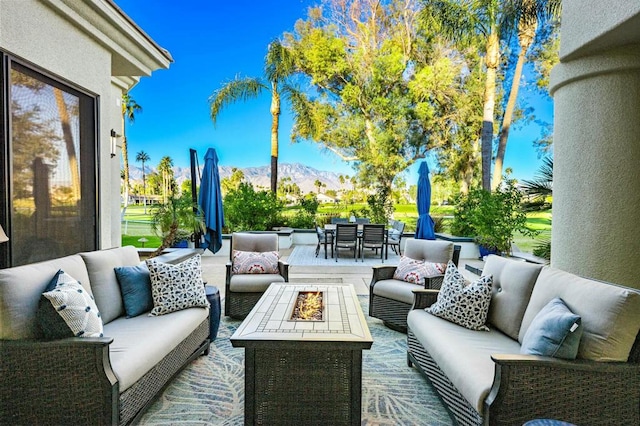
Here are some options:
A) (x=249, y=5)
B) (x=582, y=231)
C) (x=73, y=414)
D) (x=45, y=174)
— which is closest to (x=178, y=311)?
(x=73, y=414)

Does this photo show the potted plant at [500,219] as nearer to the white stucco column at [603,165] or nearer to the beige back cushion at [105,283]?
the white stucco column at [603,165]

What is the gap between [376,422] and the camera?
7.36 feet

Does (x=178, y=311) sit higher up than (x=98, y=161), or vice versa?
(x=98, y=161)

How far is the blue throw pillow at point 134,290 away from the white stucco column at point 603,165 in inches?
160

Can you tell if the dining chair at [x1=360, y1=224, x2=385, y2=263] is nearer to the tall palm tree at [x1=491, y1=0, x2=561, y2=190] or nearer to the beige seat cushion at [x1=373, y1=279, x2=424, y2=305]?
the tall palm tree at [x1=491, y1=0, x2=561, y2=190]

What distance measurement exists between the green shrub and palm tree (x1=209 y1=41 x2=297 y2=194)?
1235 mm

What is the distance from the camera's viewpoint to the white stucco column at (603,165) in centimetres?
328

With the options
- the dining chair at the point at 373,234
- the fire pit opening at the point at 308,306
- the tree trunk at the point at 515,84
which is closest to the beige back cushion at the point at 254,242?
the fire pit opening at the point at 308,306

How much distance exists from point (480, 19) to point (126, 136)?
756 inches

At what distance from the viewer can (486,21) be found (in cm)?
964

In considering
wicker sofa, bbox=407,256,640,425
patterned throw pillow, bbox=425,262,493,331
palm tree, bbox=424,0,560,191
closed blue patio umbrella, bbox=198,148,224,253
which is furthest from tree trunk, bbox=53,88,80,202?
palm tree, bbox=424,0,560,191

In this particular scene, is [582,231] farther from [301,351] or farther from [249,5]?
[249,5]

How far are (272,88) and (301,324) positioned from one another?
11215 mm

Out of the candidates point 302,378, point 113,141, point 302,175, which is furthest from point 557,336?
point 302,175
